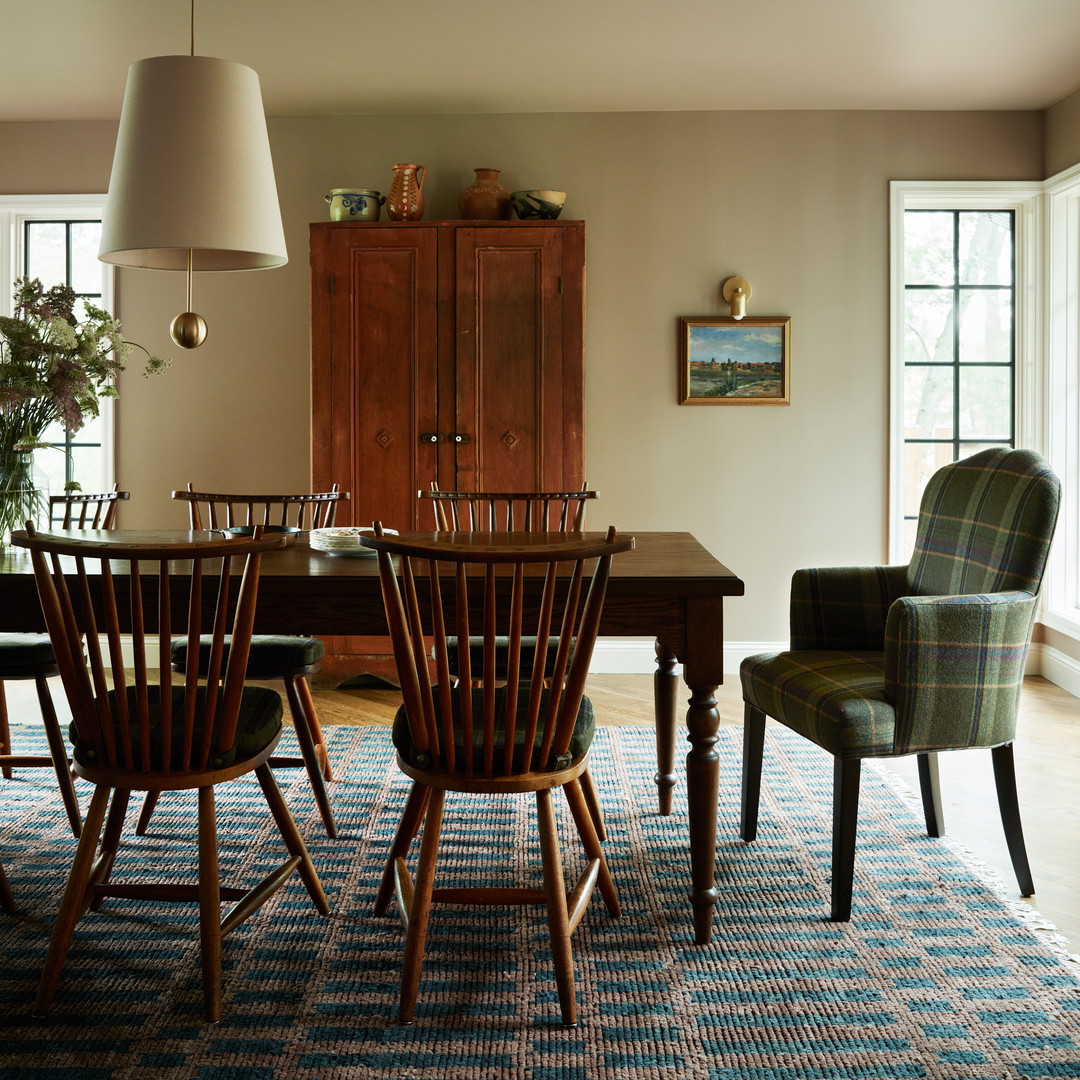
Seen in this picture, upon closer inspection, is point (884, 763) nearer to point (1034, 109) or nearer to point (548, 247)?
point (548, 247)

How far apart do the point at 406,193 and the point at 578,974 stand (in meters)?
3.35

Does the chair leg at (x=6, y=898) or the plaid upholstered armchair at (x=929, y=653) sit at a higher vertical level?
the plaid upholstered armchair at (x=929, y=653)

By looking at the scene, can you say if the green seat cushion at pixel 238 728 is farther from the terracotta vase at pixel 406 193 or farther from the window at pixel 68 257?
the window at pixel 68 257

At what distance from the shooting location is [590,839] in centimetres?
206

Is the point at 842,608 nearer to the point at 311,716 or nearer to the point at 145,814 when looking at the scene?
the point at 311,716

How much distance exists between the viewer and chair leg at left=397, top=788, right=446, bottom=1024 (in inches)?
70.0

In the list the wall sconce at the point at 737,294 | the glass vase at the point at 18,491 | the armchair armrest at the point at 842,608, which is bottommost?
the armchair armrest at the point at 842,608

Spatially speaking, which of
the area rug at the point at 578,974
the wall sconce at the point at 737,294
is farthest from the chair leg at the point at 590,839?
the wall sconce at the point at 737,294

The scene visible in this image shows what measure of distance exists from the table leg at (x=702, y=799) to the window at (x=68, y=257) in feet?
12.0

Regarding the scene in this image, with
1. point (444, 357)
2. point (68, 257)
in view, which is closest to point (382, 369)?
point (444, 357)

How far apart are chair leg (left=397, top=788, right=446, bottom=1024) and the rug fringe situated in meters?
1.25

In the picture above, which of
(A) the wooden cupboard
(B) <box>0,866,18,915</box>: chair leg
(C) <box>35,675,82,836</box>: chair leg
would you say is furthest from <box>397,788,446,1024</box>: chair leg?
(A) the wooden cupboard

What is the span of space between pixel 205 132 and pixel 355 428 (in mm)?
2167

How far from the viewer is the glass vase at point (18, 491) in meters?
2.48
